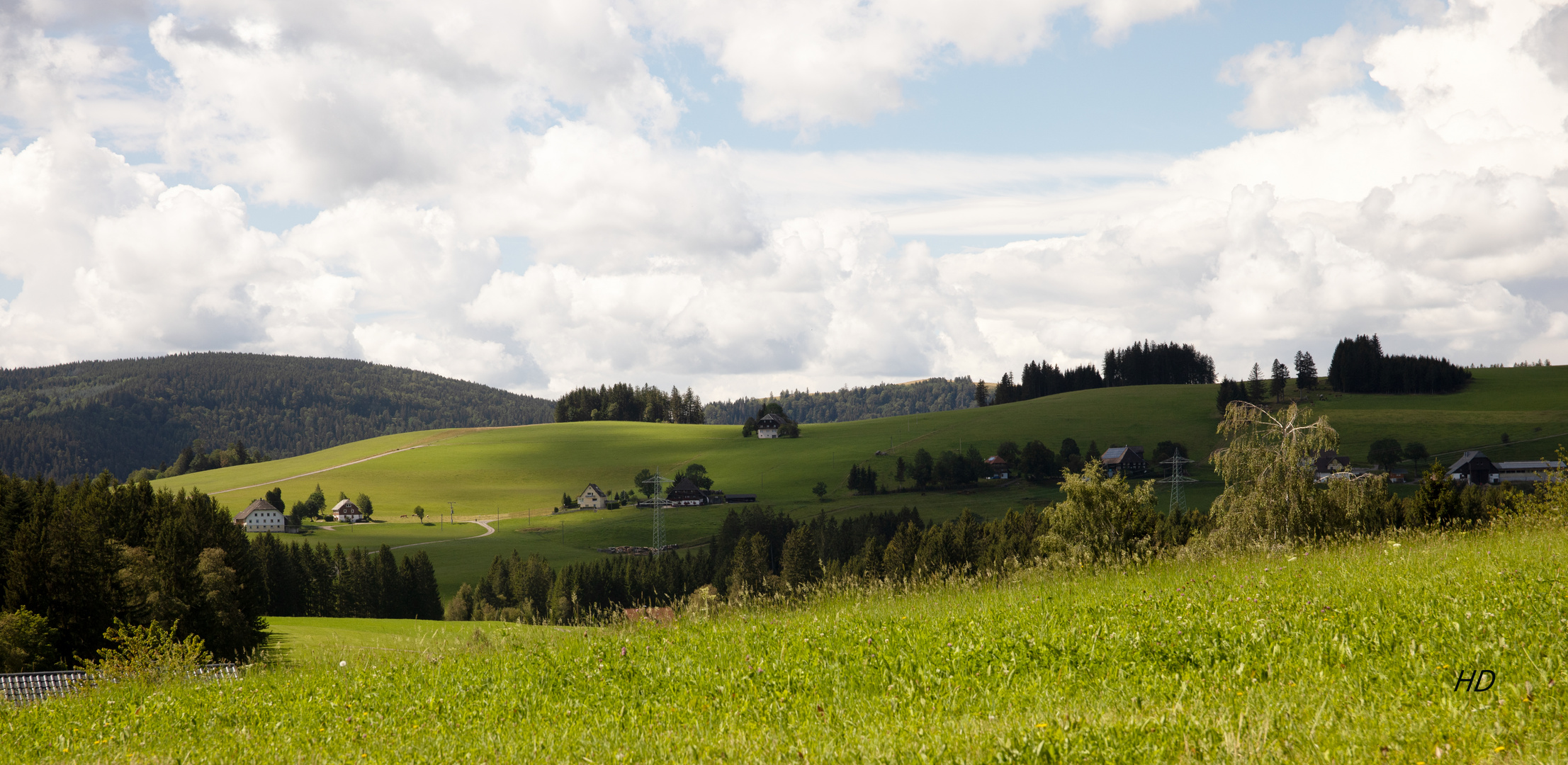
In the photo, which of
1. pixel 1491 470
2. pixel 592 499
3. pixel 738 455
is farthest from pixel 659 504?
pixel 1491 470

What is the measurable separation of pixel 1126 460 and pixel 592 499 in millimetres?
79587

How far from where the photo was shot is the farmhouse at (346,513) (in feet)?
442

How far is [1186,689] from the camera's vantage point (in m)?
6.90

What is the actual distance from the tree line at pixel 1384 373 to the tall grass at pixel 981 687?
572 ft

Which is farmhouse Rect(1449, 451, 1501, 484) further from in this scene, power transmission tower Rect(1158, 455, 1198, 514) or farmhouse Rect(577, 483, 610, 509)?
farmhouse Rect(577, 483, 610, 509)

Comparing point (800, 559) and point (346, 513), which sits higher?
point (346, 513)

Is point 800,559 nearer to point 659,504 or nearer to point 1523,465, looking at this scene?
point 659,504

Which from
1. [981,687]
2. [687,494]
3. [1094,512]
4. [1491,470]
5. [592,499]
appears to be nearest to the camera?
[981,687]

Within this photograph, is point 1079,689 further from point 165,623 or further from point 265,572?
point 265,572

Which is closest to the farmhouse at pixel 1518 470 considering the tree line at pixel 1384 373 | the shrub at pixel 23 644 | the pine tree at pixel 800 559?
the tree line at pixel 1384 373

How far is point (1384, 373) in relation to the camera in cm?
15812

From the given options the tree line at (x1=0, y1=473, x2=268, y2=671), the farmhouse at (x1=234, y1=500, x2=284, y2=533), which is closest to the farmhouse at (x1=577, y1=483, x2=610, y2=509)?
the farmhouse at (x1=234, y1=500, x2=284, y2=533)

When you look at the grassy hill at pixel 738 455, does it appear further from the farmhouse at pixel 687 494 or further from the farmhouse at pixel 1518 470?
the farmhouse at pixel 1518 470

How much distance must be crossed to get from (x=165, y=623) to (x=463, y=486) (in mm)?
108790
